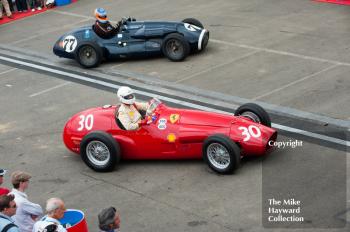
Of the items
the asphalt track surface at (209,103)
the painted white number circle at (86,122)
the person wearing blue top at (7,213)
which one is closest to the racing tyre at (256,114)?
the asphalt track surface at (209,103)

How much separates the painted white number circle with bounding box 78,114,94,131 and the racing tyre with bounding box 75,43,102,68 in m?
5.21

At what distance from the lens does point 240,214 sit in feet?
35.1

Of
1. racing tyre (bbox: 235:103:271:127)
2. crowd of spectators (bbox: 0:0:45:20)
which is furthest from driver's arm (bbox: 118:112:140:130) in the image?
crowd of spectators (bbox: 0:0:45:20)

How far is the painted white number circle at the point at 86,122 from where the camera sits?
12.9 m

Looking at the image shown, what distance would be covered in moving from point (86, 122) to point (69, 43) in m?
5.78

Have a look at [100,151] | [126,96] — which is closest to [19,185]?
[100,151]

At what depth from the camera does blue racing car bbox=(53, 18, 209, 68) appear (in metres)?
17.8

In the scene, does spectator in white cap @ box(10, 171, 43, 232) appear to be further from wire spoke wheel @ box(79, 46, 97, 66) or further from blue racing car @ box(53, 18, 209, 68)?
wire spoke wheel @ box(79, 46, 97, 66)

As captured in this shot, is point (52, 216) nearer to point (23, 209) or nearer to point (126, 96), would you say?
point (23, 209)

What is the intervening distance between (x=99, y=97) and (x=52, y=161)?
3.28 m

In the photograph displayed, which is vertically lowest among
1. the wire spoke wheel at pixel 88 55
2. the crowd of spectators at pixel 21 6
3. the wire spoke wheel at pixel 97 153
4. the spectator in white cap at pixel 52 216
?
the wire spoke wheel at pixel 97 153

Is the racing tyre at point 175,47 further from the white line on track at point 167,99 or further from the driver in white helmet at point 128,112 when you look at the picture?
the driver in white helmet at point 128,112

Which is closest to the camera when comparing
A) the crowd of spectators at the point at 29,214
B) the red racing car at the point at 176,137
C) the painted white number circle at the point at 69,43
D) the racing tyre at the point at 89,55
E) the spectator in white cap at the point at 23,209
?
the crowd of spectators at the point at 29,214

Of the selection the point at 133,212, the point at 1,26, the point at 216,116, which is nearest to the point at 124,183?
the point at 133,212
